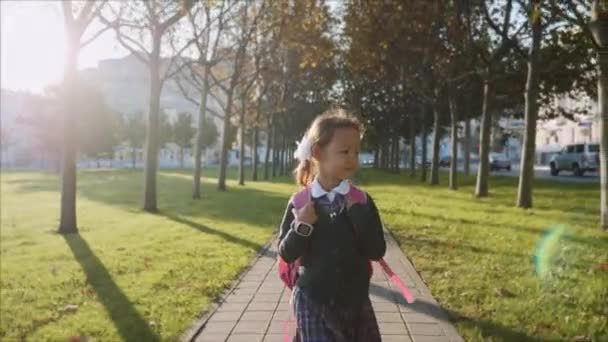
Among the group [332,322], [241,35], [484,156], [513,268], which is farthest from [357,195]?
[241,35]

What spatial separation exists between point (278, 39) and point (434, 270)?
22776 mm

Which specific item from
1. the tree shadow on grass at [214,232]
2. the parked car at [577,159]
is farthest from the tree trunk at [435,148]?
the tree shadow on grass at [214,232]

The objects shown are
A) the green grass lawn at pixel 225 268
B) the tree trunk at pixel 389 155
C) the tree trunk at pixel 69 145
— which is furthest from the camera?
the tree trunk at pixel 389 155

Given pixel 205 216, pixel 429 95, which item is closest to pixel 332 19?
pixel 429 95

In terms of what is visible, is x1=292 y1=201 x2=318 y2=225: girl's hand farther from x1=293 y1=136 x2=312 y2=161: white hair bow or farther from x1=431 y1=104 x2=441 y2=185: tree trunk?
x1=431 y1=104 x2=441 y2=185: tree trunk

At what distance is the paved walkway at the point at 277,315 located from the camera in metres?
5.89

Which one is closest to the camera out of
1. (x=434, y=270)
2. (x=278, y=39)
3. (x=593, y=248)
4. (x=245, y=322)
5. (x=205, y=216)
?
(x=245, y=322)

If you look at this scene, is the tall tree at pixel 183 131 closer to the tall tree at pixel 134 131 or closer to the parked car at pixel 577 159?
the tall tree at pixel 134 131

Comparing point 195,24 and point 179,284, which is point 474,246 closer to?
point 179,284

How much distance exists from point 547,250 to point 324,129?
7.91 meters

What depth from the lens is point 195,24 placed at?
24953mm

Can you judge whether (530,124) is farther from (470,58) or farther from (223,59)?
(223,59)

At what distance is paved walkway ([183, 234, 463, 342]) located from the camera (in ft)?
19.3

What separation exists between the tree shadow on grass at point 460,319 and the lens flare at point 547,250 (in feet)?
6.32
